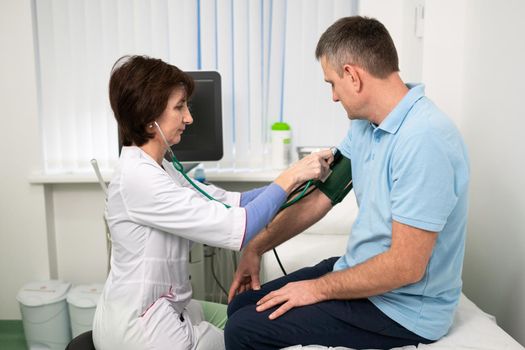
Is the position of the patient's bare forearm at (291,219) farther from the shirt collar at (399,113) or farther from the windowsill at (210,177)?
the windowsill at (210,177)

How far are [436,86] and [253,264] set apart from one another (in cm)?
115

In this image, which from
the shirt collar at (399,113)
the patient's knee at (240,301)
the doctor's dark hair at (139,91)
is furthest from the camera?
the patient's knee at (240,301)

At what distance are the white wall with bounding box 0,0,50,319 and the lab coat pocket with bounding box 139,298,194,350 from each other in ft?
5.10

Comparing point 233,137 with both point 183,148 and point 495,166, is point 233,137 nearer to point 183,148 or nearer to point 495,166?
point 183,148

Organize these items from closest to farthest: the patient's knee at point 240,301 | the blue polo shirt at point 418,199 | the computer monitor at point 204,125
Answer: the blue polo shirt at point 418,199 < the patient's knee at point 240,301 < the computer monitor at point 204,125

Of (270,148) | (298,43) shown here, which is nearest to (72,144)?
(270,148)

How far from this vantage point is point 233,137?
261 centimetres

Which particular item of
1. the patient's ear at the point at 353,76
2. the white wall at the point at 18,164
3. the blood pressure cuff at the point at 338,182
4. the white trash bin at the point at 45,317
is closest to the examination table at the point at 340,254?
the blood pressure cuff at the point at 338,182

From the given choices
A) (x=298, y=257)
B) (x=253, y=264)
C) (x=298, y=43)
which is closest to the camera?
(x=253, y=264)

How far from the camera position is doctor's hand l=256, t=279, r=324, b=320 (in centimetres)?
124

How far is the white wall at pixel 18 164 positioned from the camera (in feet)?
7.96

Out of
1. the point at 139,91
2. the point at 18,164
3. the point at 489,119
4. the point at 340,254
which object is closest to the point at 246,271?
the point at 340,254

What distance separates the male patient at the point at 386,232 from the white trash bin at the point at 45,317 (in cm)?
142

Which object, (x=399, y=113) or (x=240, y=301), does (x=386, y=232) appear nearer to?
(x=399, y=113)
